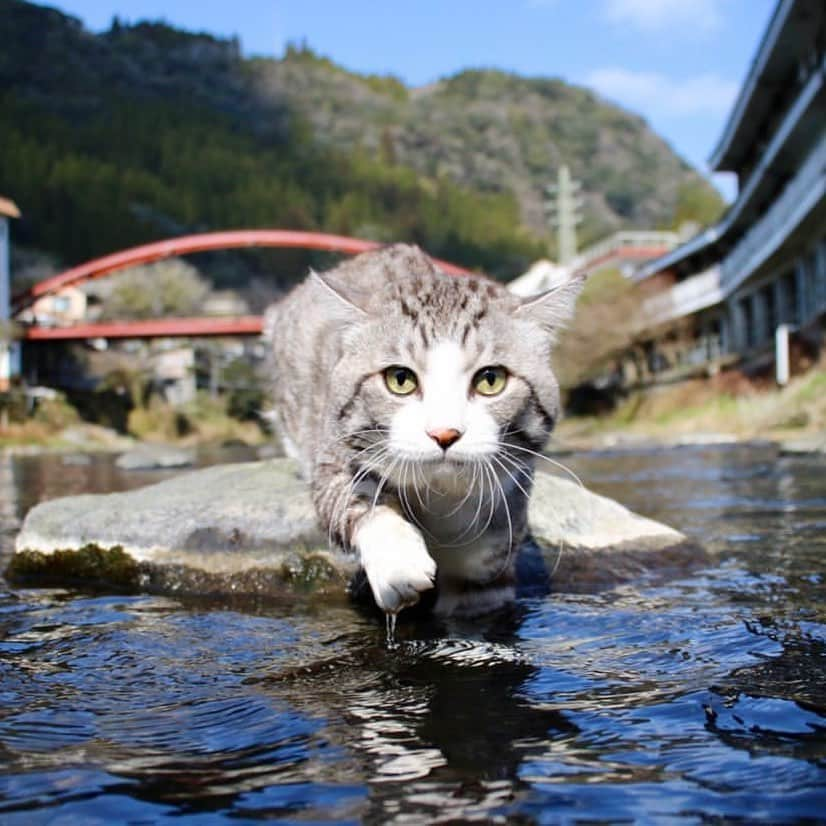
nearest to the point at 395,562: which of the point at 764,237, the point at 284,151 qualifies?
the point at 764,237

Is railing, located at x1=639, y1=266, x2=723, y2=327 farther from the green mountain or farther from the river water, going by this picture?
the green mountain

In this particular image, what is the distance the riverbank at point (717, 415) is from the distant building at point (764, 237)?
178 centimetres

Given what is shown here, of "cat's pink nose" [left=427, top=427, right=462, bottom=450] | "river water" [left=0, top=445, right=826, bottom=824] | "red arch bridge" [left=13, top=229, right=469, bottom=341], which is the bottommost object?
"river water" [left=0, top=445, right=826, bottom=824]

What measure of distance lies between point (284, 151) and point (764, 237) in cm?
12587

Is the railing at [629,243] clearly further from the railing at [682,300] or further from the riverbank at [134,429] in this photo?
the riverbank at [134,429]

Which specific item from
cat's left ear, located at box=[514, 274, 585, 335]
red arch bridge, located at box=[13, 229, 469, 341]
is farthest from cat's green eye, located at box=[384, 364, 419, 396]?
red arch bridge, located at box=[13, 229, 469, 341]

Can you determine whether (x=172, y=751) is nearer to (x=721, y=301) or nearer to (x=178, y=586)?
(x=178, y=586)

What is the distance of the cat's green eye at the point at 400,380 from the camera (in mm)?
3238

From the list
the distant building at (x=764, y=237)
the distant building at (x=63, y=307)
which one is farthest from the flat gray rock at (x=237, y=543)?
the distant building at (x=63, y=307)

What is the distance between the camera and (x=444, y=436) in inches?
118

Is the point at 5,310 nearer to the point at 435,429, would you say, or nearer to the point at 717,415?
the point at 717,415

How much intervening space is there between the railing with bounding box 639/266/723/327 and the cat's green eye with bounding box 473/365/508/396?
36061mm

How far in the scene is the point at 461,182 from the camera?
162500mm

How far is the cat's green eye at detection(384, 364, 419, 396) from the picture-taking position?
10.6 feet
